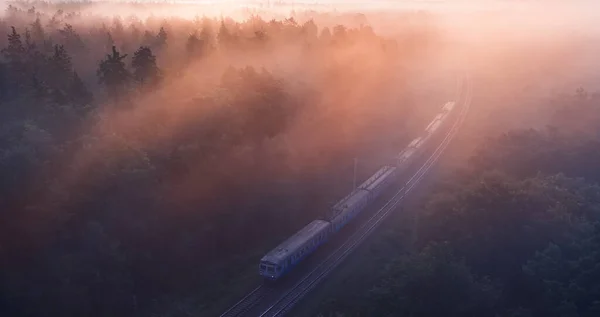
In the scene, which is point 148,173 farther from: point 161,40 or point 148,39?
point 148,39

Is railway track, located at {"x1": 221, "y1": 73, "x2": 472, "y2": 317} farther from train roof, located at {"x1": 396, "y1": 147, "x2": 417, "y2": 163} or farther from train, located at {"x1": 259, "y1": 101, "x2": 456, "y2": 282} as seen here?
train roof, located at {"x1": 396, "y1": 147, "x2": 417, "y2": 163}

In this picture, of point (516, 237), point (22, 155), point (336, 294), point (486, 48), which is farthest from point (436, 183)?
point (486, 48)

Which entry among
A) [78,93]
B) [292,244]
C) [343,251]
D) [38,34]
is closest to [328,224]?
[343,251]

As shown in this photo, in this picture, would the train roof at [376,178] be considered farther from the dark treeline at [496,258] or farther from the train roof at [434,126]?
the train roof at [434,126]

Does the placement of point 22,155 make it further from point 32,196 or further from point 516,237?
point 516,237

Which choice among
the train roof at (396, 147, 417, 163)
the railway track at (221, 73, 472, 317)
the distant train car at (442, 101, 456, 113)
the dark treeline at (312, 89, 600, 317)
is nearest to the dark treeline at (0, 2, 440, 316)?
the railway track at (221, 73, 472, 317)

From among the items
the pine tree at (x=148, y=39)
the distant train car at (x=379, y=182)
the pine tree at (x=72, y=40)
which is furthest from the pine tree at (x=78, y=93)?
the pine tree at (x=148, y=39)
